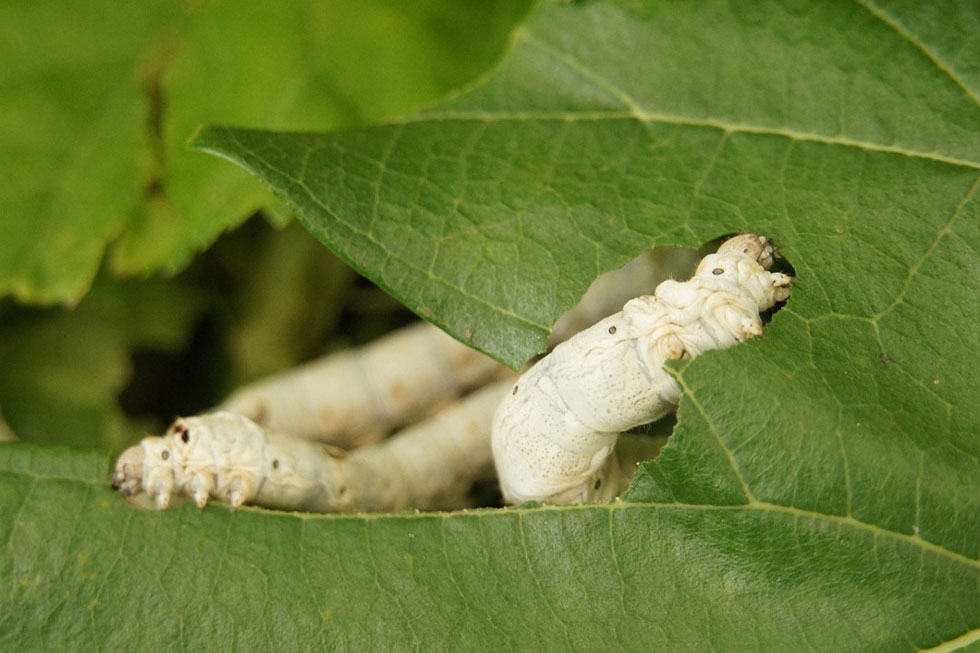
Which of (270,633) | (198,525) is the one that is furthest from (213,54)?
(270,633)

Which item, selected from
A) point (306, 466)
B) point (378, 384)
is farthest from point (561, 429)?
point (378, 384)

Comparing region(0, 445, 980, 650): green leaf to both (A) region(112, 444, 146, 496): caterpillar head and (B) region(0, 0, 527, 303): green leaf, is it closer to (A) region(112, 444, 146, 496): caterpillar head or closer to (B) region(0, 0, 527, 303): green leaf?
(A) region(112, 444, 146, 496): caterpillar head

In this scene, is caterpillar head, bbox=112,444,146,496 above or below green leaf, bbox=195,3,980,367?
below

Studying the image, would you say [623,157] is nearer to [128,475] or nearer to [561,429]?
[561,429]

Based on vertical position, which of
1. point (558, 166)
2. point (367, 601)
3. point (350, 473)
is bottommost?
point (350, 473)

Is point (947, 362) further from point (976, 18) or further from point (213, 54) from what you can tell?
point (213, 54)

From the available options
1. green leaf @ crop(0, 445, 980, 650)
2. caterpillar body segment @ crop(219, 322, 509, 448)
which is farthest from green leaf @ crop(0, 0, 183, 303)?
green leaf @ crop(0, 445, 980, 650)

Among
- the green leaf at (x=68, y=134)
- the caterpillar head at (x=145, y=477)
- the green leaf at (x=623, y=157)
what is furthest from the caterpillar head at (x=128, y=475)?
the green leaf at (x=68, y=134)
